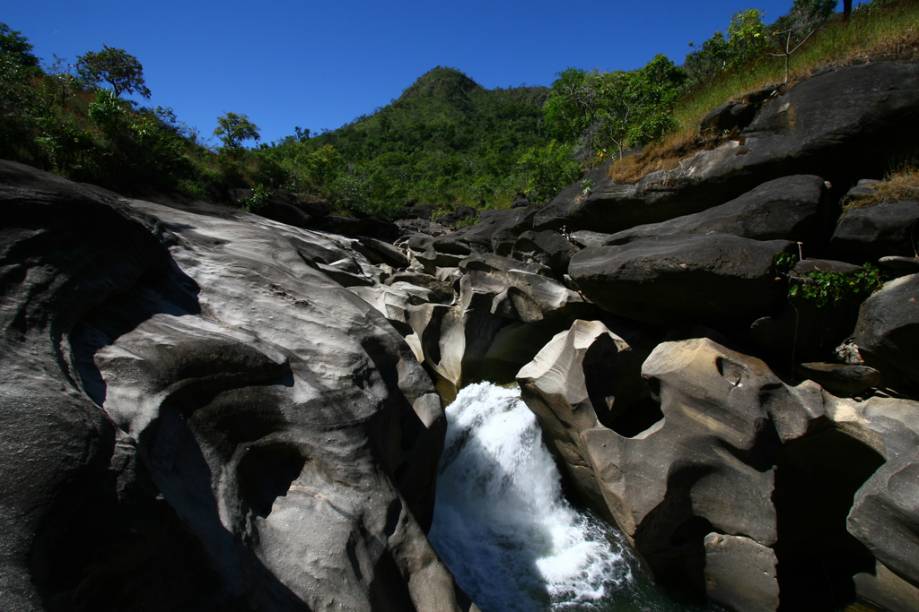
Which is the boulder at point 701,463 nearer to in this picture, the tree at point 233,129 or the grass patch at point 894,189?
the grass patch at point 894,189

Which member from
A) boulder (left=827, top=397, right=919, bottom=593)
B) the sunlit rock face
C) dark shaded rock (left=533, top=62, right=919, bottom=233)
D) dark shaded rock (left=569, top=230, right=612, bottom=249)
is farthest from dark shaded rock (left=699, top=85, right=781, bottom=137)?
the sunlit rock face

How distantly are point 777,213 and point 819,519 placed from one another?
13.9 ft

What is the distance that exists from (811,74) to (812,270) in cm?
505

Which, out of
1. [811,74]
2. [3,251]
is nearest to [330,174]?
[811,74]

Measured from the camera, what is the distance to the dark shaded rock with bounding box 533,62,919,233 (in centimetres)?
690

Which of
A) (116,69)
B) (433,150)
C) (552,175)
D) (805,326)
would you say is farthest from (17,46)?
(433,150)

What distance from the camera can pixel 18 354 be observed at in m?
2.76

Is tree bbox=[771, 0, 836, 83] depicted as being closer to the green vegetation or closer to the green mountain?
the green vegetation

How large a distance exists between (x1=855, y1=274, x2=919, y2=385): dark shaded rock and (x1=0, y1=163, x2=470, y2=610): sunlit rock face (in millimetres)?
5149

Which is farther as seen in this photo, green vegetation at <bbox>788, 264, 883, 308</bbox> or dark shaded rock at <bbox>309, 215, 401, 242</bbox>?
dark shaded rock at <bbox>309, 215, 401, 242</bbox>

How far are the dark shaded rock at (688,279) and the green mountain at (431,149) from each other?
1998 centimetres

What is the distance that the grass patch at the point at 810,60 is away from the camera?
811 centimetres

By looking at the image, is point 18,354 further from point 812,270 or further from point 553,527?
point 812,270

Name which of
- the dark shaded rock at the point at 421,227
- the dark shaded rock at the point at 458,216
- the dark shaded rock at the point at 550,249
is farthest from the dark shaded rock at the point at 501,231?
the dark shaded rock at the point at 458,216
